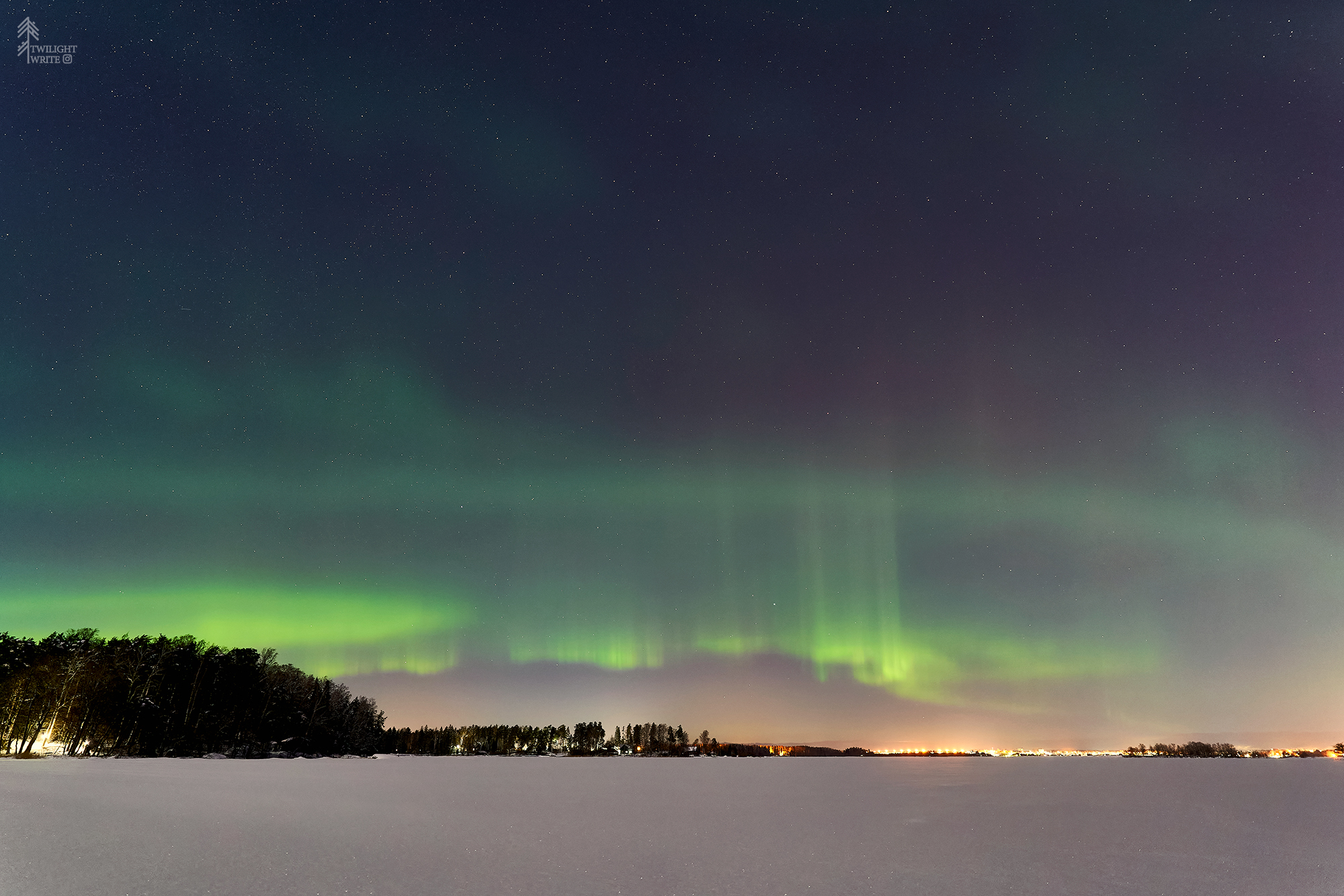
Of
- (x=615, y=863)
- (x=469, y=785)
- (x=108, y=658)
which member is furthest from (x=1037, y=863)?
(x=108, y=658)

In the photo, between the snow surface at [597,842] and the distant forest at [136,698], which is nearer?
the snow surface at [597,842]

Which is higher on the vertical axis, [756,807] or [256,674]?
[256,674]

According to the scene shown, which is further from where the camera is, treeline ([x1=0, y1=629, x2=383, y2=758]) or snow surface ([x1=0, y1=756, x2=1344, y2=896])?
treeline ([x1=0, y1=629, x2=383, y2=758])

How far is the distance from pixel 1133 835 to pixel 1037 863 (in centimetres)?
2135

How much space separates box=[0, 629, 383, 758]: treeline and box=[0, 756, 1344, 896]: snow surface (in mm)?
19157

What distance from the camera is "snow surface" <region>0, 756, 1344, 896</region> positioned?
3073 cm

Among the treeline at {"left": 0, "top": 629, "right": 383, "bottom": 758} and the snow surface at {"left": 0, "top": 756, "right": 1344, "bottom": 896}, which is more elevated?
the treeline at {"left": 0, "top": 629, "right": 383, "bottom": 758}

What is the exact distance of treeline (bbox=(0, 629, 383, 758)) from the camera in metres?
107

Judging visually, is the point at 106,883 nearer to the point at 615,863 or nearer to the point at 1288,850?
the point at 615,863

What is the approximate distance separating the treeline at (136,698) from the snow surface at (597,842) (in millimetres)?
19157

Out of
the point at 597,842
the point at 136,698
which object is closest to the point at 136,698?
the point at 136,698

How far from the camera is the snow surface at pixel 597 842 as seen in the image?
101 ft

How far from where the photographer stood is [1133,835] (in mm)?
57281

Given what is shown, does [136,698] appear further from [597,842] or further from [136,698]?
[597,842]
